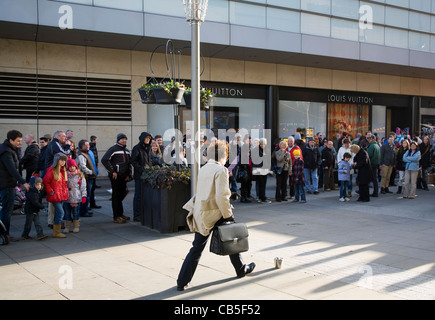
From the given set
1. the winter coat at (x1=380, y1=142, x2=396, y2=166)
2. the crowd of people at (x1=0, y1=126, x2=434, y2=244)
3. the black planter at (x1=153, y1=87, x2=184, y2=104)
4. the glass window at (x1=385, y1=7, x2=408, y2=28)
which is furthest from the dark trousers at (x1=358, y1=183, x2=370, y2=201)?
the glass window at (x1=385, y1=7, x2=408, y2=28)

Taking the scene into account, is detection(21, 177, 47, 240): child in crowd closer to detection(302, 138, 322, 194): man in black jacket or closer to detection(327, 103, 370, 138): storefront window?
detection(302, 138, 322, 194): man in black jacket

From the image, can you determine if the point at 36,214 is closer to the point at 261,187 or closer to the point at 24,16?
the point at 261,187

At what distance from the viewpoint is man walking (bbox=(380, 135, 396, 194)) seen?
51.1 feet

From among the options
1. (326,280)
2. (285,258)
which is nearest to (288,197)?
(285,258)

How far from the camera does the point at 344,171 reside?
45.1 ft

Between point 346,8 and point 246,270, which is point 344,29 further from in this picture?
point 246,270

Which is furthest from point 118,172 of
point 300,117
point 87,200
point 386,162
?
point 300,117

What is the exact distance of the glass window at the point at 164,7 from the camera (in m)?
16.9

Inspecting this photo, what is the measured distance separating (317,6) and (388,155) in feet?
28.9

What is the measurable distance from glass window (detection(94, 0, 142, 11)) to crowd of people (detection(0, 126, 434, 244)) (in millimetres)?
4959

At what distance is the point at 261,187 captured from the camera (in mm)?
13594

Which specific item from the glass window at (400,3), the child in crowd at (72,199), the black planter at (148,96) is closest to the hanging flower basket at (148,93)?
the black planter at (148,96)

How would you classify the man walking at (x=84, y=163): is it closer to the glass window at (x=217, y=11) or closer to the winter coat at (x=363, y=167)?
the winter coat at (x=363, y=167)

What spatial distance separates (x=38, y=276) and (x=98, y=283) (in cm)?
98
